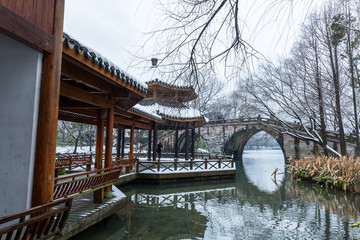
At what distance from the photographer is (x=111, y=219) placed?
5098 millimetres

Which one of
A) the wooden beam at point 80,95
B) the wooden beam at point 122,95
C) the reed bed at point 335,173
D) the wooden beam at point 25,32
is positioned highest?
the wooden beam at point 122,95

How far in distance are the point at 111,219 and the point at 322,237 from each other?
14.2 feet

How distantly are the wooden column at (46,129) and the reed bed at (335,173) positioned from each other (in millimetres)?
9892

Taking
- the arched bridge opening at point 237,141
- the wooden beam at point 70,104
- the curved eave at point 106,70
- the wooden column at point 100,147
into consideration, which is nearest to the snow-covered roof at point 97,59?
the curved eave at point 106,70

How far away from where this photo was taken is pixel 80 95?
A: 3969mm

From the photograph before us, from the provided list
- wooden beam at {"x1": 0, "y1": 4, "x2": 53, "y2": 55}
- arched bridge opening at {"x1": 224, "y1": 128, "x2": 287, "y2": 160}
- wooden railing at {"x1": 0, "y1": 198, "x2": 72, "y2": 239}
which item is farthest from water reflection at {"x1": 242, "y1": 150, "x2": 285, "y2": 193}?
wooden beam at {"x1": 0, "y1": 4, "x2": 53, "y2": 55}

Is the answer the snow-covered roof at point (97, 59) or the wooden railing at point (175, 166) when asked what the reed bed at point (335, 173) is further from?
the snow-covered roof at point (97, 59)

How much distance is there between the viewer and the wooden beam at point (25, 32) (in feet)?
5.94

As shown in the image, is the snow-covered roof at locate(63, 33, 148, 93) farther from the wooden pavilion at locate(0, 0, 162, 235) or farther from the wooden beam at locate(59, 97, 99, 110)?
the wooden beam at locate(59, 97, 99, 110)

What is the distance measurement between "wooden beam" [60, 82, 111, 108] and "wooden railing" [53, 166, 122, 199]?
1.29m

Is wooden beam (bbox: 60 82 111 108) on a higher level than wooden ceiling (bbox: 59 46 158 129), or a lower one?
lower

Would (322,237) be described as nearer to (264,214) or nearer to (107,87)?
(264,214)

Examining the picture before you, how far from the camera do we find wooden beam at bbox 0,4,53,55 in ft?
5.94

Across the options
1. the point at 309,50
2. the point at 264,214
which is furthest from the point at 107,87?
the point at 309,50
